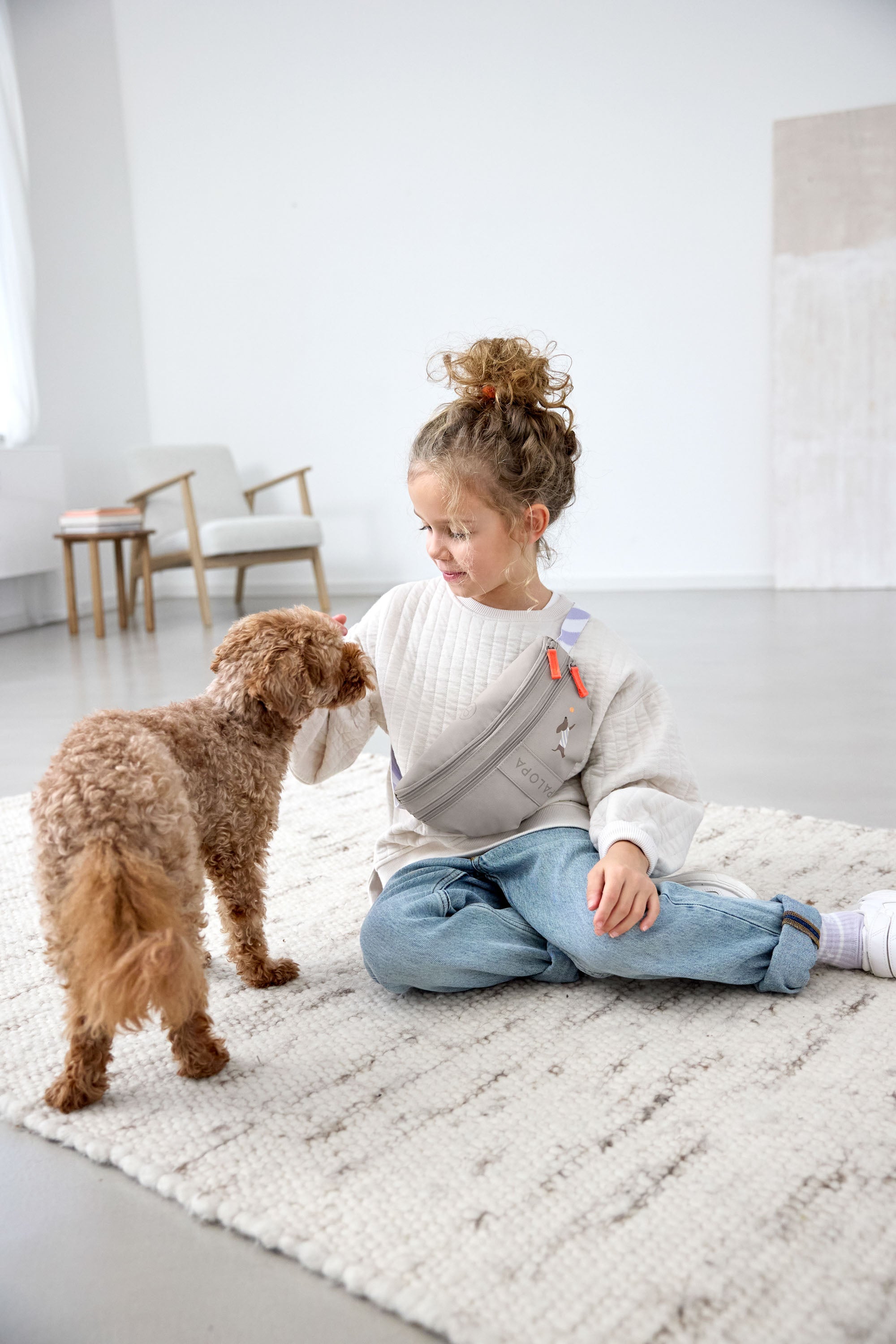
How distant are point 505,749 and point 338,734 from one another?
243 mm

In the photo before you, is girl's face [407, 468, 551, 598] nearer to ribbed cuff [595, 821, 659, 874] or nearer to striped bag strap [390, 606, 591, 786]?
striped bag strap [390, 606, 591, 786]

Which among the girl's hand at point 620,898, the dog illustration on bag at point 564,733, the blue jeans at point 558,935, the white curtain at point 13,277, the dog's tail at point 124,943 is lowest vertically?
the blue jeans at point 558,935

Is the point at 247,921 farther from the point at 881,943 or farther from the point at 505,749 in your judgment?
the point at 881,943

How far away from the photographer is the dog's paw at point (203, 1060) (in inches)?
43.7

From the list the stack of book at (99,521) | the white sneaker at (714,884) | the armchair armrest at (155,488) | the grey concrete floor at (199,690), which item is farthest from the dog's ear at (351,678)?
the stack of book at (99,521)

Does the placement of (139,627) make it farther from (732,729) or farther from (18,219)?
(732,729)

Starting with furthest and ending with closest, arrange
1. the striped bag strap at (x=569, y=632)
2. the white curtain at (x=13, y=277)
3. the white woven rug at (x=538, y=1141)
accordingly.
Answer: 1. the white curtain at (x=13, y=277)
2. the striped bag strap at (x=569, y=632)
3. the white woven rug at (x=538, y=1141)

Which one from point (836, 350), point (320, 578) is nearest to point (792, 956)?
point (320, 578)

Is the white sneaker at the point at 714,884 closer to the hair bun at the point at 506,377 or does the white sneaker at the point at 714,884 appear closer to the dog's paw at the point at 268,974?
the dog's paw at the point at 268,974

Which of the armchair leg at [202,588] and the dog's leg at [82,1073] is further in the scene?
the armchair leg at [202,588]

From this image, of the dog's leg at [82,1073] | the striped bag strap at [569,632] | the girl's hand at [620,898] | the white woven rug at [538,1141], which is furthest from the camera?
the striped bag strap at [569,632]

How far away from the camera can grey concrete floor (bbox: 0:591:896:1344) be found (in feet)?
2.64

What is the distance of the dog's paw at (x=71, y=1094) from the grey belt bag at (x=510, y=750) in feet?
1.58

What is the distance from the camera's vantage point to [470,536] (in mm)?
1310
